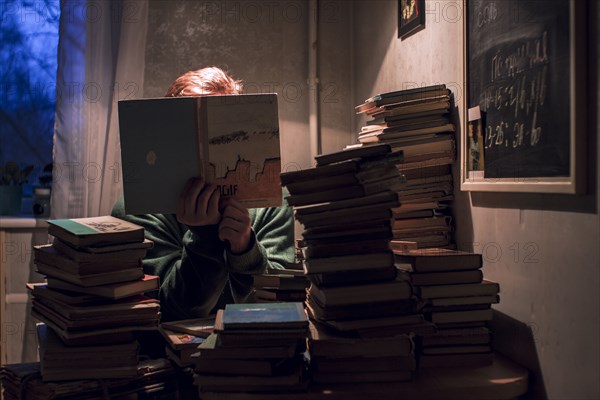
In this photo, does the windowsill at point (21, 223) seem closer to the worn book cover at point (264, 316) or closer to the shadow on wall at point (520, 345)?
the worn book cover at point (264, 316)

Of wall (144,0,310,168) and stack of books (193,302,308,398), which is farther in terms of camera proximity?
wall (144,0,310,168)

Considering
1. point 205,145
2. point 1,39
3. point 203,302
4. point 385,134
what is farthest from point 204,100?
point 1,39

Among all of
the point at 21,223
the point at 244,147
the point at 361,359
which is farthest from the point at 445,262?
the point at 21,223

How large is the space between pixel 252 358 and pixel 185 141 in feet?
1.96

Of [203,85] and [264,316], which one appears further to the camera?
[203,85]

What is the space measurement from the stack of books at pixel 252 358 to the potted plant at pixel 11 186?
2216mm

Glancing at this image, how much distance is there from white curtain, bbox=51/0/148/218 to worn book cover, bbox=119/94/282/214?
1506mm

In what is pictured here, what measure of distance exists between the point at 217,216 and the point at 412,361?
2.16 ft

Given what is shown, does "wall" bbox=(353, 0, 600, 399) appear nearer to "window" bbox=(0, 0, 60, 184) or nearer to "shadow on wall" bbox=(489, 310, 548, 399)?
"shadow on wall" bbox=(489, 310, 548, 399)

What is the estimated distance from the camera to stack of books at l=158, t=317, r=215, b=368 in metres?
1.71

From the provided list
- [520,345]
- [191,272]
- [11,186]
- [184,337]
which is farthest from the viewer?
[11,186]

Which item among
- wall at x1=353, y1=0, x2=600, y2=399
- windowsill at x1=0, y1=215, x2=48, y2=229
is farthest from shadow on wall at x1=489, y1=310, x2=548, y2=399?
windowsill at x1=0, y1=215, x2=48, y2=229

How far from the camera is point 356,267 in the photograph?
147 cm

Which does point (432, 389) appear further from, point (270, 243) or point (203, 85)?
point (203, 85)
